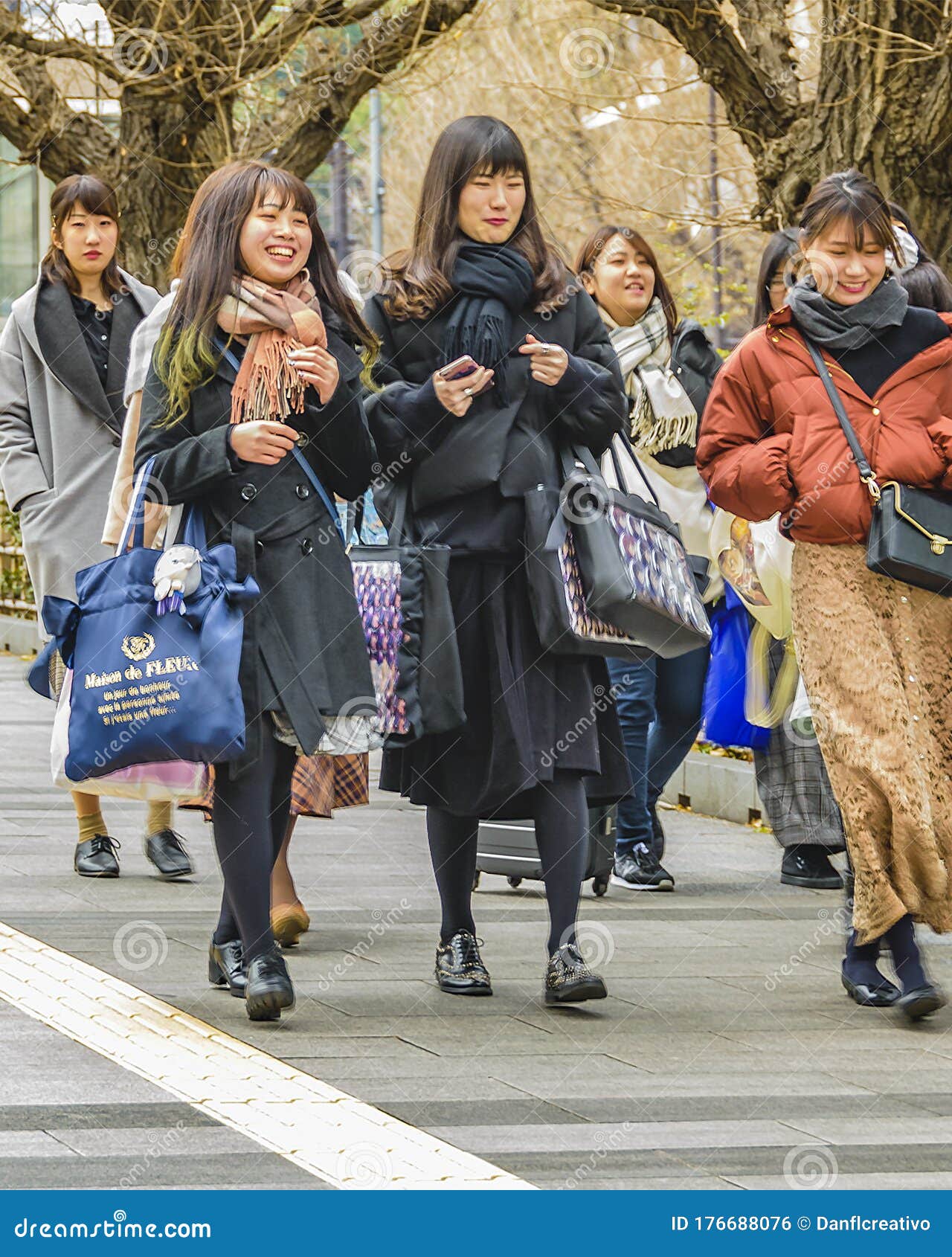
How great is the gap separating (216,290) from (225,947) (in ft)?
4.98

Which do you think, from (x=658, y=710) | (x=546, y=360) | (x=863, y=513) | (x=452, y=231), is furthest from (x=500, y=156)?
(x=658, y=710)

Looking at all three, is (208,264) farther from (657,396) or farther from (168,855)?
(168,855)

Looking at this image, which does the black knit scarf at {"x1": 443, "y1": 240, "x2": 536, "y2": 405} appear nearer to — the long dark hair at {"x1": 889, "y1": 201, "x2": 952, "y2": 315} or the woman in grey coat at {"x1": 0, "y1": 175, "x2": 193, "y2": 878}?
the long dark hair at {"x1": 889, "y1": 201, "x2": 952, "y2": 315}

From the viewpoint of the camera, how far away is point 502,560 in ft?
17.0

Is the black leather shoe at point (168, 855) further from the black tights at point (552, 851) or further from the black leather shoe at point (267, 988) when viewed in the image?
the black leather shoe at point (267, 988)

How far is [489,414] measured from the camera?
16.8 ft

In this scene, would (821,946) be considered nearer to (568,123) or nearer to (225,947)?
(225,947)

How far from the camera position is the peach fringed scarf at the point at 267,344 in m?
4.91

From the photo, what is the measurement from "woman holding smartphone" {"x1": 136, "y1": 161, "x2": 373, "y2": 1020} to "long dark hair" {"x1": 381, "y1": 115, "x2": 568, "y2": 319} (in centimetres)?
26

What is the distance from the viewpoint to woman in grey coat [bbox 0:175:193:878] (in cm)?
716

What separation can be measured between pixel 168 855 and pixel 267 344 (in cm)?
259

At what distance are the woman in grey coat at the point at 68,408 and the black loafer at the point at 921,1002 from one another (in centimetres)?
279

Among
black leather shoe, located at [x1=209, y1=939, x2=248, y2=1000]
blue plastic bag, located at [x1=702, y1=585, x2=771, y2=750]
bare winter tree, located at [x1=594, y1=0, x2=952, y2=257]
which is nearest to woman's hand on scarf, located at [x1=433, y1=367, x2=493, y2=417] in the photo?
black leather shoe, located at [x1=209, y1=939, x2=248, y2=1000]

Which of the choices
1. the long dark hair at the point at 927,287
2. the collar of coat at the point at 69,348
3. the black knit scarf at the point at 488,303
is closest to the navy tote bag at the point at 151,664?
the black knit scarf at the point at 488,303
